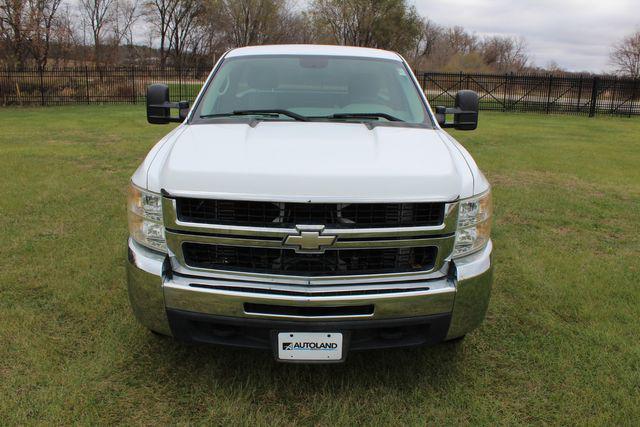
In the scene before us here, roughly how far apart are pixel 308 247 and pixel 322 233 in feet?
0.30

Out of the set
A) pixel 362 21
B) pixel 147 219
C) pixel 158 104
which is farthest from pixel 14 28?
pixel 362 21

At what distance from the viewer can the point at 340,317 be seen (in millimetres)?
2434

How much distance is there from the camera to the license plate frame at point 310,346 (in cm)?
246

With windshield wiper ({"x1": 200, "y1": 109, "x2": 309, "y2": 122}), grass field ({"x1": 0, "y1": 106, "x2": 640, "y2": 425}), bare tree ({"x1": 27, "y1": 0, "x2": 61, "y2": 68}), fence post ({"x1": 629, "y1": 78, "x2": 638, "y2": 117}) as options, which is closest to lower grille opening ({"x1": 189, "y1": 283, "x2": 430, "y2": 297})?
grass field ({"x1": 0, "y1": 106, "x2": 640, "y2": 425})

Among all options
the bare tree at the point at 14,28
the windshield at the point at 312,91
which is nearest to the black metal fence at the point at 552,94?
the bare tree at the point at 14,28

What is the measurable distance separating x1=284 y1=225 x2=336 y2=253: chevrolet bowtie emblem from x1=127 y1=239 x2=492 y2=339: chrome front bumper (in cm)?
23

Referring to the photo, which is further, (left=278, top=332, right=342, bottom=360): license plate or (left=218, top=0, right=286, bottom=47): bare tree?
(left=218, top=0, right=286, bottom=47): bare tree

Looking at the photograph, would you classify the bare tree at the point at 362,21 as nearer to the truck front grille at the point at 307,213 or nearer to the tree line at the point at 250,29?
the tree line at the point at 250,29

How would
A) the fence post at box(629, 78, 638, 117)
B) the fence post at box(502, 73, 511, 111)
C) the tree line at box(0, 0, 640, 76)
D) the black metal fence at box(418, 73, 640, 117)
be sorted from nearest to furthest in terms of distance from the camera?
the fence post at box(629, 78, 638, 117) → the black metal fence at box(418, 73, 640, 117) → the fence post at box(502, 73, 511, 111) → the tree line at box(0, 0, 640, 76)

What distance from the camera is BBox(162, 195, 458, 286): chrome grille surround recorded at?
2.41 meters

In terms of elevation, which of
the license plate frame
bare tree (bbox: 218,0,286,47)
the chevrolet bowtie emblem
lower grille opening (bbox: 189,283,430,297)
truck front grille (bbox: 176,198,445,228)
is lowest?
the license plate frame

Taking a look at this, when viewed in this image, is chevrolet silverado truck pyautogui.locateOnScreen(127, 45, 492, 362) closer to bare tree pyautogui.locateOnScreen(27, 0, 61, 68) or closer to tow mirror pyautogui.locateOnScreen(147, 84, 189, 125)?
tow mirror pyautogui.locateOnScreen(147, 84, 189, 125)

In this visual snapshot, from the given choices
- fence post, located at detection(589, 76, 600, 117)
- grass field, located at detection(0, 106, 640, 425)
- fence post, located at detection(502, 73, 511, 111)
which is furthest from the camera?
fence post, located at detection(502, 73, 511, 111)

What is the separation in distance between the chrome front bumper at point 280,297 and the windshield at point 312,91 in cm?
130
